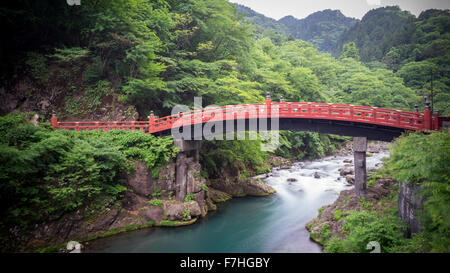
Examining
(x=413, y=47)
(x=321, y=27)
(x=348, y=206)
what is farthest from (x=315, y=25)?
(x=348, y=206)

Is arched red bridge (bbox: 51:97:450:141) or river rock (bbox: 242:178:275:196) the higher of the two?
arched red bridge (bbox: 51:97:450:141)

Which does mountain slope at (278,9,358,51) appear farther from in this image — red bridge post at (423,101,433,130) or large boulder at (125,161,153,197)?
large boulder at (125,161,153,197)

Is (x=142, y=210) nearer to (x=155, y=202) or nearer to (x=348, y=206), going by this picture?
(x=155, y=202)

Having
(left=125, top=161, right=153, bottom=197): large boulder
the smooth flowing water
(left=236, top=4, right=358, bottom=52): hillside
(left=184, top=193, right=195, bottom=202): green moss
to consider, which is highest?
(left=236, top=4, right=358, bottom=52): hillside

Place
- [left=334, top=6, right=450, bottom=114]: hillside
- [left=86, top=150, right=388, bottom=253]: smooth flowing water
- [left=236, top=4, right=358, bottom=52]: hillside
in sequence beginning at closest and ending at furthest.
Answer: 1. [left=86, top=150, right=388, bottom=253]: smooth flowing water
2. [left=334, top=6, right=450, bottom=114]: hillside
3. [left=236, top=4, right=358, bottom=52]: hillside

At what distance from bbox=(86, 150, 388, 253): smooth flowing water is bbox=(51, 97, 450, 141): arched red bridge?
5.92 m

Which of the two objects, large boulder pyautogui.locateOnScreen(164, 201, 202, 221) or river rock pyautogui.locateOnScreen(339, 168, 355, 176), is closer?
large boulder pyautogui.locateOnScreen(164, 201, 202, 221)

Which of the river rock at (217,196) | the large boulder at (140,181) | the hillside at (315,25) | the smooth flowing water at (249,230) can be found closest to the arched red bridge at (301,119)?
the large boulder at (140,181)

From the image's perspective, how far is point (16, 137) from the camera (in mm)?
12531

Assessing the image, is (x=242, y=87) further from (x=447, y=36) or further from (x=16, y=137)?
(x=447, y=36)

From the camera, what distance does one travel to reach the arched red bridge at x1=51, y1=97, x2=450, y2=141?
14.9 metres

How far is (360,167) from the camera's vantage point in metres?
A: 15.2

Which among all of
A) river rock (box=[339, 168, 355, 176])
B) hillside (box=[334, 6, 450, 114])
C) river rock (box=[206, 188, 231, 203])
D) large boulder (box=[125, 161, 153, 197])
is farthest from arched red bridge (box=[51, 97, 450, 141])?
hillside (box=[334, 6, 450, 114])

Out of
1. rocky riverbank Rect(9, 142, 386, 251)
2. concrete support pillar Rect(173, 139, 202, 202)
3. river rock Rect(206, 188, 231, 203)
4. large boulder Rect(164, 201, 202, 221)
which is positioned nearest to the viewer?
rocky riverbank Rect(9, 142, 386, 251)
